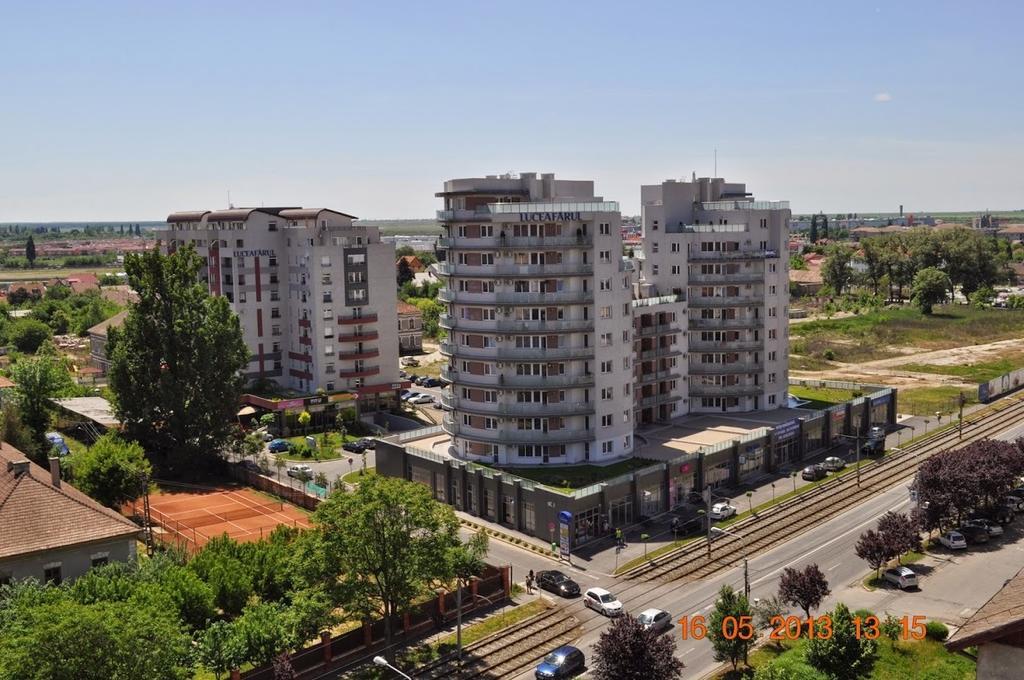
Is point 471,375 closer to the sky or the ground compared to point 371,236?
closer to the ground

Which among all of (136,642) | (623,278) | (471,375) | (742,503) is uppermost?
(623,278)

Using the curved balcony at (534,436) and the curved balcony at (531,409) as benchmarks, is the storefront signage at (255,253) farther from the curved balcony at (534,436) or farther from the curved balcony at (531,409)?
the curved balcony at (534,436)

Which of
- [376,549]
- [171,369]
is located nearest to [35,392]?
[171,369]

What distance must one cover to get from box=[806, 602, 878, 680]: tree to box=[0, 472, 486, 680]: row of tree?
19044mm

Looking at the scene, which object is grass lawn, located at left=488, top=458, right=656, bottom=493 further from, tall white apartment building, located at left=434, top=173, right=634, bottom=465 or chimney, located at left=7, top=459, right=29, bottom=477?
chimney, located at left=7, top=459, right=29, bottom=477

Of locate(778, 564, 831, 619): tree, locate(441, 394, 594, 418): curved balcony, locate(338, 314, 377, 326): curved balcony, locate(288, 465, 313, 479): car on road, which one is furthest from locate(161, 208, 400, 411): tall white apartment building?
locate(778, 564, 831, 619): tree

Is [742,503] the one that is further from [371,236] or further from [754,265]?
[371,236]

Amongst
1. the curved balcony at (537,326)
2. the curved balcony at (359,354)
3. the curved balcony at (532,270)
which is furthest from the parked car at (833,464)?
the curved balcony at (359,354)

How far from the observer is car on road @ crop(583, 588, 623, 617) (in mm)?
56438

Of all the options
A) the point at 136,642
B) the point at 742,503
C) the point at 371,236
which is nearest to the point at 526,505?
the point at 742,503

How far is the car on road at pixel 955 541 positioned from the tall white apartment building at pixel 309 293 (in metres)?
67.0

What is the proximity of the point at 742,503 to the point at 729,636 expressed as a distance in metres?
31.2

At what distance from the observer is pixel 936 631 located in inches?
2014

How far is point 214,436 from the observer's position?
9056 cm
